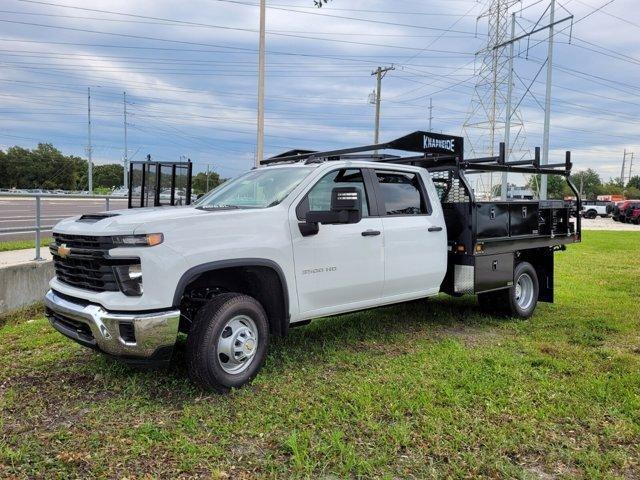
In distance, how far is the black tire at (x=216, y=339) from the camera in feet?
13.6

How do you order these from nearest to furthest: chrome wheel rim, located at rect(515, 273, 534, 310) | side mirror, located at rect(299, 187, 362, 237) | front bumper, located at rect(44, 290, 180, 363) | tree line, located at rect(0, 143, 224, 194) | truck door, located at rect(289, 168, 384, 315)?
1. front bumper, located at rect(44, 290, 180, 363)
2. side mirror, located at rect(299, 187, 362, 237)
3. truck door, located at rect(289, 168, 384, 315)
4. chrome wheel rim, located at rect(515, 273, 534, 310)
5. tree line, located at rect(0, 143, 224, 194)

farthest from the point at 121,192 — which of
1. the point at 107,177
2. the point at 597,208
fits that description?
the point at 107,177

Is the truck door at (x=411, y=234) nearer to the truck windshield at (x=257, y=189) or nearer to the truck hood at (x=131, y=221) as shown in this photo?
the truck windshield at (x=257, y=189)

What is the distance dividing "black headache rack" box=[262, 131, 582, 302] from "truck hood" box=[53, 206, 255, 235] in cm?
166

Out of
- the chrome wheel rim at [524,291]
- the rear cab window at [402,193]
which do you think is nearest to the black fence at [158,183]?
the rear cab window at [402,193]

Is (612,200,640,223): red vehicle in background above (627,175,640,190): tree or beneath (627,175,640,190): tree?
beneath

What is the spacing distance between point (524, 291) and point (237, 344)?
15.5ft

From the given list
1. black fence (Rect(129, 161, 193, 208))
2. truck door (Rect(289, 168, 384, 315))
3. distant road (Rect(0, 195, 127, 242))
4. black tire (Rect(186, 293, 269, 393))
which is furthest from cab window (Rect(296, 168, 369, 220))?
distant road (Rect(0, 195, 127, 242))

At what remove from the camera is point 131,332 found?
392 cm

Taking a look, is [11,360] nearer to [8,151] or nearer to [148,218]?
[148,218]

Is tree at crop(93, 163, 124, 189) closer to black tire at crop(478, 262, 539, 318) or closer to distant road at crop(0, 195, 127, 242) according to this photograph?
distant road at crop(0, 195, 127, 242)

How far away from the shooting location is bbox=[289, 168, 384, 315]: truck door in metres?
4.80

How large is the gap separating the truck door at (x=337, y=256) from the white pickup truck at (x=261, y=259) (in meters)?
0.01

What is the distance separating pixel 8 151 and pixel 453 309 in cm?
8665
